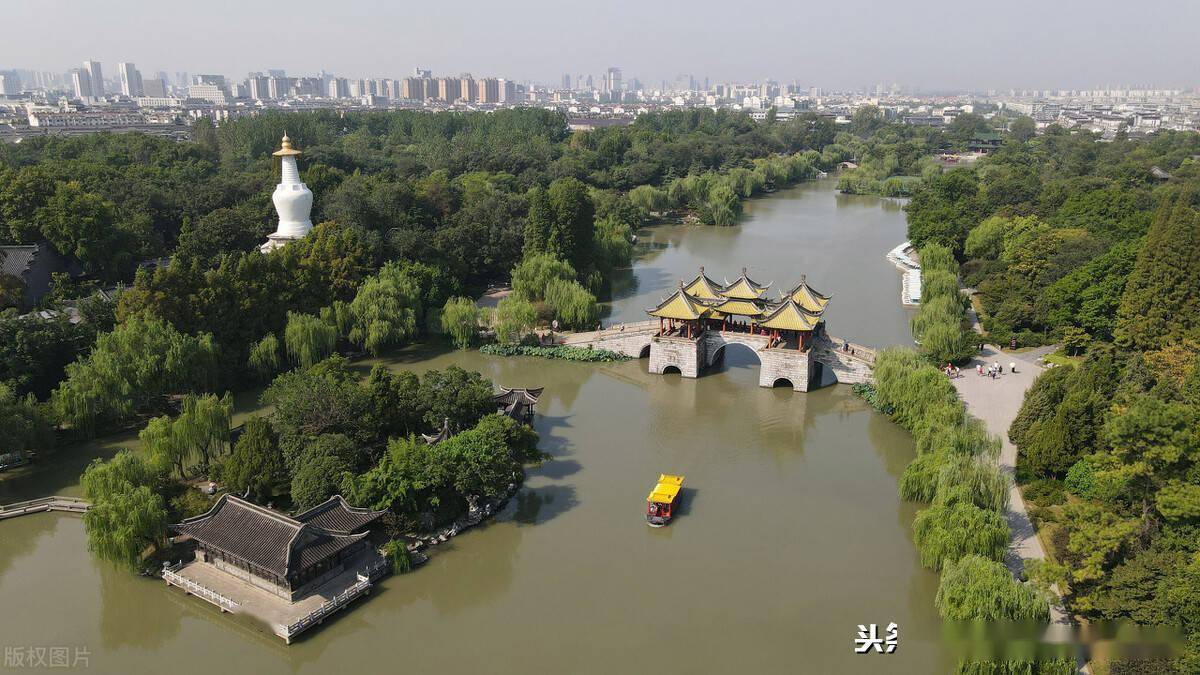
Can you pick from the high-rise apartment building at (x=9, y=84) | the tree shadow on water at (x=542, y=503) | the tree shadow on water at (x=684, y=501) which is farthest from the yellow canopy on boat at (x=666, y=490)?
the high-rise apartment building at (x=9, y=84)

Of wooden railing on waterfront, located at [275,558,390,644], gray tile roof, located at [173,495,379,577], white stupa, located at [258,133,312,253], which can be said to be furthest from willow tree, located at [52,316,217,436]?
wooden railing on waterfront, located at [275,558,390,644]

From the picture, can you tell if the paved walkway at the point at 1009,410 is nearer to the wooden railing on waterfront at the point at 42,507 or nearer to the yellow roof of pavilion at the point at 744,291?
the yellow roof of pavilion at the point at 744,291

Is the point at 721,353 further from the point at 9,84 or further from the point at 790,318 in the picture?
the point at 9,84

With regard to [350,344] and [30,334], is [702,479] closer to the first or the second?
[350,344]

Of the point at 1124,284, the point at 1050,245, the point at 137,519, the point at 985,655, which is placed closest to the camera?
the point at 985,655

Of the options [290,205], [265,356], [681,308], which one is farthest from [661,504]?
[290,205]

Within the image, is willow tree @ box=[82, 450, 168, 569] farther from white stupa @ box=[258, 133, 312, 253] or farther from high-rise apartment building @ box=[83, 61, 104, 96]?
high-rise apartment building @ box=[83, 61, 104, 96]

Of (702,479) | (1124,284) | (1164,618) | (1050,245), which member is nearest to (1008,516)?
(1164,618)
